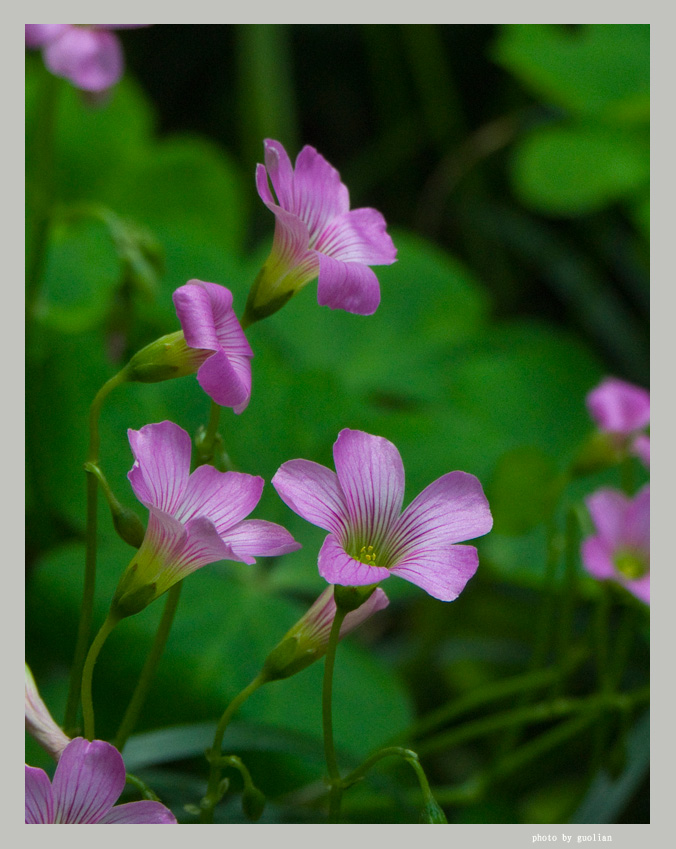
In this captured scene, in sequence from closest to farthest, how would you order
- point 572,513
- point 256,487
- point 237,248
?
1. point 256,487
2. point 572,513
3. point 237,248

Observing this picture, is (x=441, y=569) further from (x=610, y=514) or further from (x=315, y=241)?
(x=610, y=514)

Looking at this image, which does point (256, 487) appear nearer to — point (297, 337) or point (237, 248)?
point (297, 337)

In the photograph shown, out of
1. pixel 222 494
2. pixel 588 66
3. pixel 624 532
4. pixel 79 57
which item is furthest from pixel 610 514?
pixel 588 66

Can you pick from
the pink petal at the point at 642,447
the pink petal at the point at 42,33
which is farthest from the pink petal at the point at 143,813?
the pink petal at the point at 42,33

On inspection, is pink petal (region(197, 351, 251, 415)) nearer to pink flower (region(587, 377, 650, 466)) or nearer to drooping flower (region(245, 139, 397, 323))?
drooping flower (region(245, 139, 397, 323))

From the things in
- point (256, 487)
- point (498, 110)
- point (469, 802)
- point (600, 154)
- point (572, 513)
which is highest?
point (498, 110)

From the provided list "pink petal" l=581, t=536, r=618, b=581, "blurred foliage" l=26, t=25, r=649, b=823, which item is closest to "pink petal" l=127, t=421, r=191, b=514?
"blurred foliage" l=26, t=25, r=649, b=823

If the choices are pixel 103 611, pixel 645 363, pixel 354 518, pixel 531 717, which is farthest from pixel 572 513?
pixel 645 363
